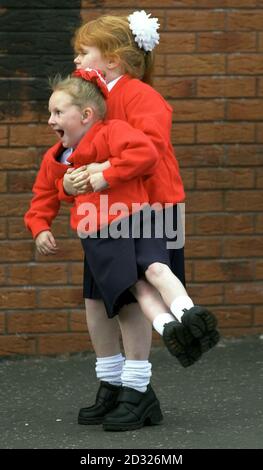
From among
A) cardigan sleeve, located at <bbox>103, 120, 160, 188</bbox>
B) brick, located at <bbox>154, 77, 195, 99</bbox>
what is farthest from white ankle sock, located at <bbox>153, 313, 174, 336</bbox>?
brick, located at <bbox>154, 77, 195, 99</bbox>

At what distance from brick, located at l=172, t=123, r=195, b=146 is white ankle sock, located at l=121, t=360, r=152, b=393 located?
1.63m

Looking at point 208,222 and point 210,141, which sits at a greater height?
point 210,141

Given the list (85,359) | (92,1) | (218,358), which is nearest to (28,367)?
(85,359)

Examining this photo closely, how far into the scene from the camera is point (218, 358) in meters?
6.59

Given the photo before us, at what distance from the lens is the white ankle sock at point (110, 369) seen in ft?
17.6

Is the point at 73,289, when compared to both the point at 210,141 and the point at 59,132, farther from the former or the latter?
the point at 59,132

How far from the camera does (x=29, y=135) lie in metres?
6.43

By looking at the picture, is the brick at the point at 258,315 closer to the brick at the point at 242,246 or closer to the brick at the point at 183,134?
the brick at the point at 242,246

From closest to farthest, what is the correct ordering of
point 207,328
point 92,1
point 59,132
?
1. point 207,328
2. point 59,132
3. point 92,1

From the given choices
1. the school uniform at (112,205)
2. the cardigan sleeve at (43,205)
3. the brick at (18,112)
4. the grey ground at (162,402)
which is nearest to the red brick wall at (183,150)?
the brick at (18,112)

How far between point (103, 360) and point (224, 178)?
62.0 inches

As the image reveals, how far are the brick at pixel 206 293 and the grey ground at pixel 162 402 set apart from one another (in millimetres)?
261

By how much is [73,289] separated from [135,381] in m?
1.39

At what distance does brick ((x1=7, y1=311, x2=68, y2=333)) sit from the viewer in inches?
258
